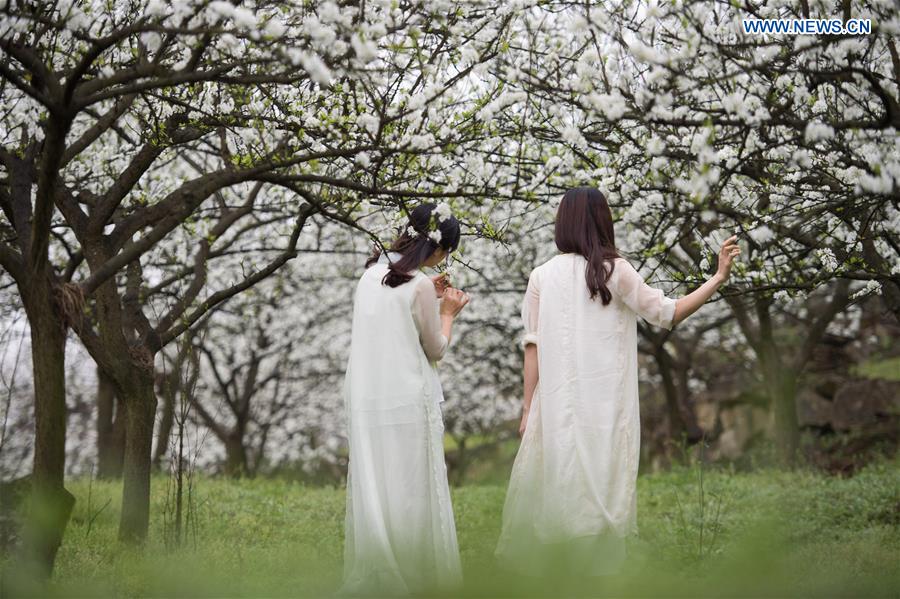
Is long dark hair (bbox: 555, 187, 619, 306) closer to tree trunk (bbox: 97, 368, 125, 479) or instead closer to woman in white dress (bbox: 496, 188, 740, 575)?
woman in white dress (bbox: 496, 188, 740, 575)

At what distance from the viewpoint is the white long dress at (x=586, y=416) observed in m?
4.67

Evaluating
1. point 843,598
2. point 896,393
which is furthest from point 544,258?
point 843,598

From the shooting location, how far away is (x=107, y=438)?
42.8ft

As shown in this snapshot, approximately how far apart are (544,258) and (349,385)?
10292 mm

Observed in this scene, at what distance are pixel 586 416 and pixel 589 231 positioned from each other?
936 millimetres

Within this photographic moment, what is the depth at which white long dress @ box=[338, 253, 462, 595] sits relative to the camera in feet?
15.4

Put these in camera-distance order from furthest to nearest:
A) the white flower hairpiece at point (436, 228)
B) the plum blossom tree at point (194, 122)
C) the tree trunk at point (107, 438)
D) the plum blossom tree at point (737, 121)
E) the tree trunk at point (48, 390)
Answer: the tree trunk at point (107, 438) < the white flower hairpiece at point (436, 228) < the tree trunk at point (48, 390) < the plum blossom tree at point (737, 121) < the plum blossom tree at point (194, 122)

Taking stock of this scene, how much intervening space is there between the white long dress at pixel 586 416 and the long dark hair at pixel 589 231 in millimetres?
62

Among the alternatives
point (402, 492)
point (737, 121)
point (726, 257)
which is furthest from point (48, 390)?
point (737, 121)

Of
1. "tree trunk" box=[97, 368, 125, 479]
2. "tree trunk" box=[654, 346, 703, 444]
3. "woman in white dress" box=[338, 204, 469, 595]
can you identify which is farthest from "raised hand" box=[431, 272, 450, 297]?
"tree trunk" box=[654, 346, 703, 444]

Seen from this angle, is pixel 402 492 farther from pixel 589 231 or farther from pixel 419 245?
pixel 589 231

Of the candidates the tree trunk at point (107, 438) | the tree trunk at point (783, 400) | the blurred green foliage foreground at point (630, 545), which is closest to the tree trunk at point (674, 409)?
the tree trunk at point (783, 400)

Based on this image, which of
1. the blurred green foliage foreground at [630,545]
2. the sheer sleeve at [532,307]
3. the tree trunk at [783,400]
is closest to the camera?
the blurred green foliage foreground at [630,545]

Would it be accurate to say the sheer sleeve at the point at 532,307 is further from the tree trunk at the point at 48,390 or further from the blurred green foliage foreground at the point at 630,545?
the tree trunk at the point at 48,390
